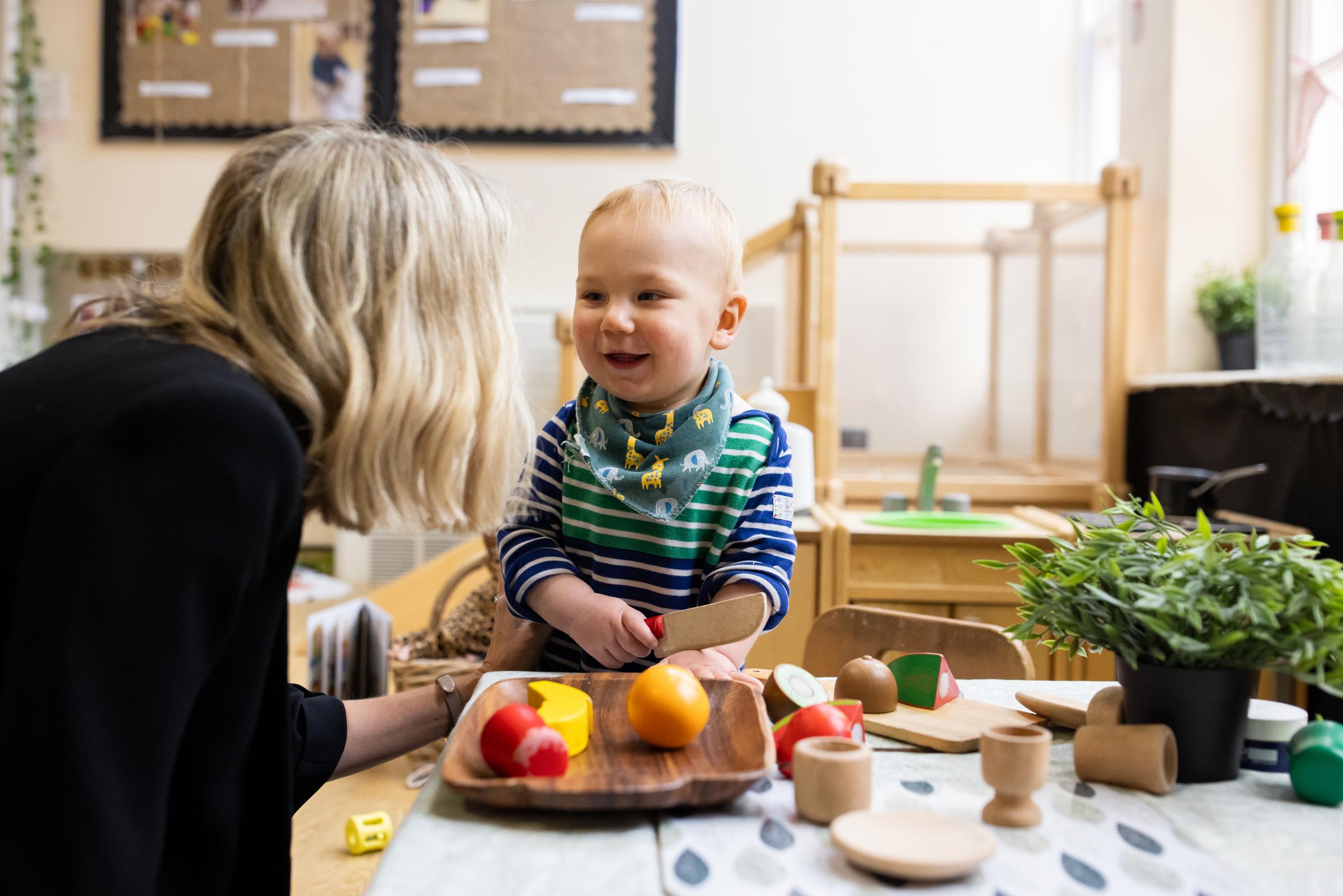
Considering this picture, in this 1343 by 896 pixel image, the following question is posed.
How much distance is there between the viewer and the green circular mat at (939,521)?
85.3 inches

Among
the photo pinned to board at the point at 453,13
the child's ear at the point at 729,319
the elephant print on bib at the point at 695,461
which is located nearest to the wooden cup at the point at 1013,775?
the elephant print on bib at the point at 695,461

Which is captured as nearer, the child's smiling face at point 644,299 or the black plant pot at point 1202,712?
the black plant pot at point 1202,712

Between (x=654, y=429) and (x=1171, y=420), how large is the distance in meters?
1.71

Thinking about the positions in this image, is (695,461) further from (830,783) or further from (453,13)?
(453,13)

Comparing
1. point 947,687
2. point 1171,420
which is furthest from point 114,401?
point 1171,420

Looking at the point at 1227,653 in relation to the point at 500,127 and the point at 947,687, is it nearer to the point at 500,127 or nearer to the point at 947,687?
the point at 947,687

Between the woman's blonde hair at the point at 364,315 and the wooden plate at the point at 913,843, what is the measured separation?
370mm

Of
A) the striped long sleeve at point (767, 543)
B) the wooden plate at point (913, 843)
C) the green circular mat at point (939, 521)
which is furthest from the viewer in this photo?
the green circular mat at point (939, 521)

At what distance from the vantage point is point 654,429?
1.07 m

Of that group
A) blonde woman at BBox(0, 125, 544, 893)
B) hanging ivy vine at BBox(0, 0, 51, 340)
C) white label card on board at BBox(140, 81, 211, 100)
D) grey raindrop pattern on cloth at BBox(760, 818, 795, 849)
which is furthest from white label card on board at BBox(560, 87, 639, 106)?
grey raindrop pattern on cloth at BBox(760, 818, 795, 849)

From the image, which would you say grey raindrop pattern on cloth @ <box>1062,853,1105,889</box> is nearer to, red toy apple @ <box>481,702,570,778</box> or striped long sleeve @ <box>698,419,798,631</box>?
red toy apple @ <box>481,702,570,778</box>

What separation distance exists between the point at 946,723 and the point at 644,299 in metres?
0.49

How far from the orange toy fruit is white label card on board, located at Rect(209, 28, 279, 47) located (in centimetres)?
428

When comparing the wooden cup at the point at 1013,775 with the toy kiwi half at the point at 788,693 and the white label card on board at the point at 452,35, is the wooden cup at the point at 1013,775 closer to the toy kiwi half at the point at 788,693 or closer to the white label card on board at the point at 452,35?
the toy kiwi half at the point at 788,693
